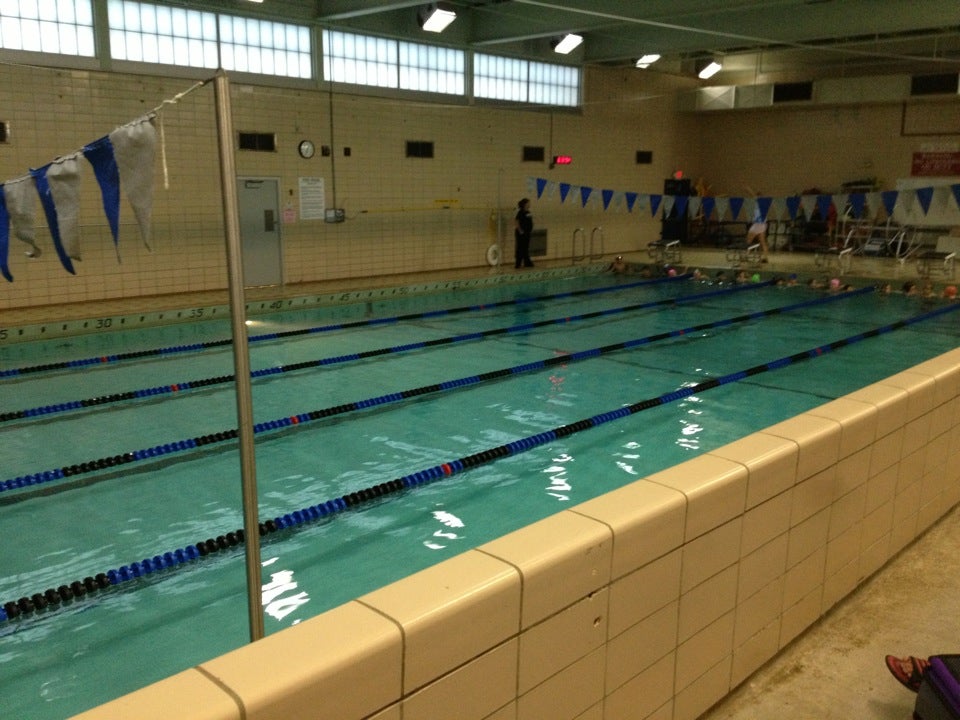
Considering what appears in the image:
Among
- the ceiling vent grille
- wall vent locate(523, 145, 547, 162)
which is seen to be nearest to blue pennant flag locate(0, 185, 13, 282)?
wall vent locate(523, 145, 547, 162)

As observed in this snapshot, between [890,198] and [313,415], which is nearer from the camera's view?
[313,415]

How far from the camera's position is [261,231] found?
1246 cm

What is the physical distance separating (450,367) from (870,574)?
16.9 ft

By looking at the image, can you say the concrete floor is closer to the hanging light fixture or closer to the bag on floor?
the bag on floor

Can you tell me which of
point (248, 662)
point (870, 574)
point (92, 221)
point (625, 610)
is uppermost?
point (92, 221)

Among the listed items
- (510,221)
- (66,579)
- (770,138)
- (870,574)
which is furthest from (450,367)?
(770,138)

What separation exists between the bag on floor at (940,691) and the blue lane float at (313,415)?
8.86 feet

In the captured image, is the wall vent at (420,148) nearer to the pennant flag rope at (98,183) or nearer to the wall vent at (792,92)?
the wall vent at (792,92)

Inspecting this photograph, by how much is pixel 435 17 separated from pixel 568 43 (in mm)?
3476

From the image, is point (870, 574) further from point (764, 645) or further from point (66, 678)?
point (66, 678)

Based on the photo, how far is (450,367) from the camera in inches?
314

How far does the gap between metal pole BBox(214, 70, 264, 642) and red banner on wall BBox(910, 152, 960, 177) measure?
1925 centimetres

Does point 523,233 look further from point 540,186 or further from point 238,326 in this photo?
point 238,326

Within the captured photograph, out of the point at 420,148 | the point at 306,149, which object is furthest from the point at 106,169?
the point at 420,148
